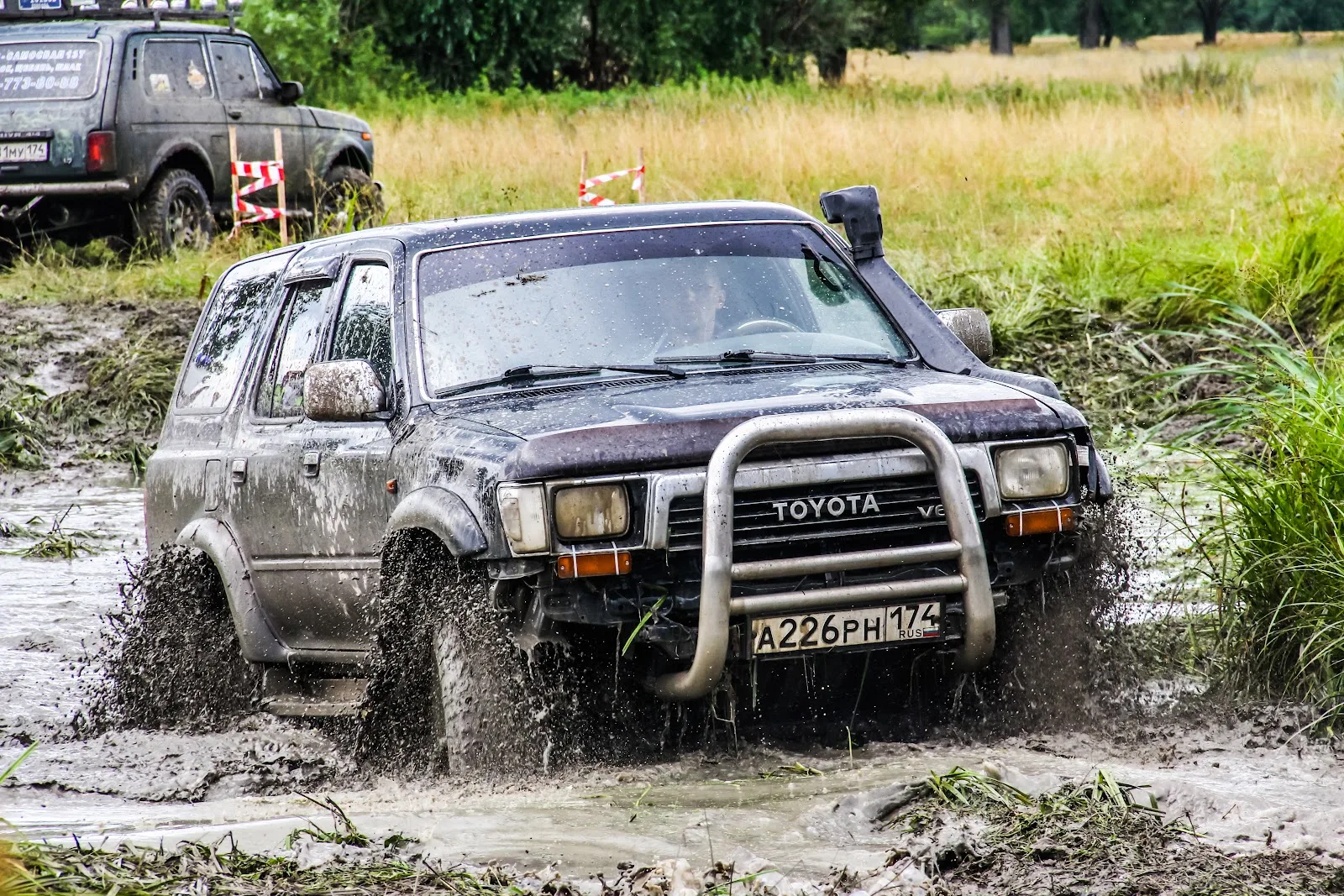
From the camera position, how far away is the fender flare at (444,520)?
4.98 meters

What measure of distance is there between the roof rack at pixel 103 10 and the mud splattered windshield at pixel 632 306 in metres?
12.2

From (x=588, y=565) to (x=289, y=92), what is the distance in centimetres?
1363

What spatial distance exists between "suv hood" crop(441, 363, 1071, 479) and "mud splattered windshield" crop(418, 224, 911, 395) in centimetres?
Answer: 19

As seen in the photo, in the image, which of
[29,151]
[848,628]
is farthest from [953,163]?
[848,628]

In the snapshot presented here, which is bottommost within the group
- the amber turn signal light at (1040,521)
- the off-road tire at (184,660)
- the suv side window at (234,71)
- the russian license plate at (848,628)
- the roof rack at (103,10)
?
the off-road tire at (184,660)

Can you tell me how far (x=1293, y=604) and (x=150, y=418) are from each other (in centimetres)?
937

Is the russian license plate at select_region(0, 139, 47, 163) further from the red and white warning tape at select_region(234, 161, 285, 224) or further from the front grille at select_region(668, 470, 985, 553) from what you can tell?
the front grille at select_region(668, 470, 985, 553)

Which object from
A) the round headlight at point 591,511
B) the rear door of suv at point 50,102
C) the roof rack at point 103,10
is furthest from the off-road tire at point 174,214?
the round headlight at point 591,511

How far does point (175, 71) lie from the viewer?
55.1 ft

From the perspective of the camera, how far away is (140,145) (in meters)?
16.1

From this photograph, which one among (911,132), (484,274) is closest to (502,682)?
(484,274)

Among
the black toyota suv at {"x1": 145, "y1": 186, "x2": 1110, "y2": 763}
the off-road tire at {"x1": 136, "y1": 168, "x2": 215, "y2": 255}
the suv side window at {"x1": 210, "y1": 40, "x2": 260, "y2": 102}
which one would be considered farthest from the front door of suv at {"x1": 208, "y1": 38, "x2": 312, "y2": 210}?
the black toyota suv at {"x1": 145, "y1": 186, "x2": 1110, "y2": 763}

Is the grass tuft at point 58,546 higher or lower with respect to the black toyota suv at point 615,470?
lower

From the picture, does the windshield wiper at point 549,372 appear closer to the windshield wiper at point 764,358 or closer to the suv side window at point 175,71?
the windshield wiper at point 764,358
